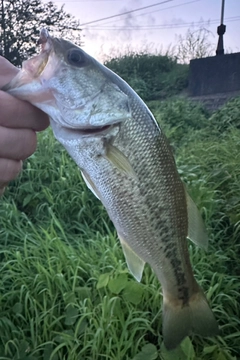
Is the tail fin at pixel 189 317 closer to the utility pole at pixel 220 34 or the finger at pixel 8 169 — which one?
the finger at pixel 8 169

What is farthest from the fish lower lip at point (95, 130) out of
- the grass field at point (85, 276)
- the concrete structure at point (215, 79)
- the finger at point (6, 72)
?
the concrete structure at point (215, 79)

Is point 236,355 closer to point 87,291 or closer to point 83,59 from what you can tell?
point 87,291

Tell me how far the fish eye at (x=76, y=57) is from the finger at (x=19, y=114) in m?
0.18

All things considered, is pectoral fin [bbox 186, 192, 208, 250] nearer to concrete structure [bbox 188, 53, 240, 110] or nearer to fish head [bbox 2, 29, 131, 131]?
fish head [bbox 2, 29, 131, 131]

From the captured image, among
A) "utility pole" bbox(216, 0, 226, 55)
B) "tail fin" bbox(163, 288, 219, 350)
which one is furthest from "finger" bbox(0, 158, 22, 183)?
"utility pole" bbox(216, 0, 226, 55)

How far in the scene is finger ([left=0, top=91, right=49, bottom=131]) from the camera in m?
1.21

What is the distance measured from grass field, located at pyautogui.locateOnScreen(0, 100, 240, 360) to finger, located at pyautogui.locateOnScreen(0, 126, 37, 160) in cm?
134

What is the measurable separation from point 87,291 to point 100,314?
0.60 ft

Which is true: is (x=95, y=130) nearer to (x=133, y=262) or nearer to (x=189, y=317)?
(x=133, y=262)

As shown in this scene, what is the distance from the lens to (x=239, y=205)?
3.58 meters

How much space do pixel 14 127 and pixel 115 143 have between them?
0.28 metres

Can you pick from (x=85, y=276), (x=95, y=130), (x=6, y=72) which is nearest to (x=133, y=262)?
(x=95, y=130)

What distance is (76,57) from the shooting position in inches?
53.7

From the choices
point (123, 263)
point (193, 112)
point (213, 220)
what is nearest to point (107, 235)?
point (123, 263)
